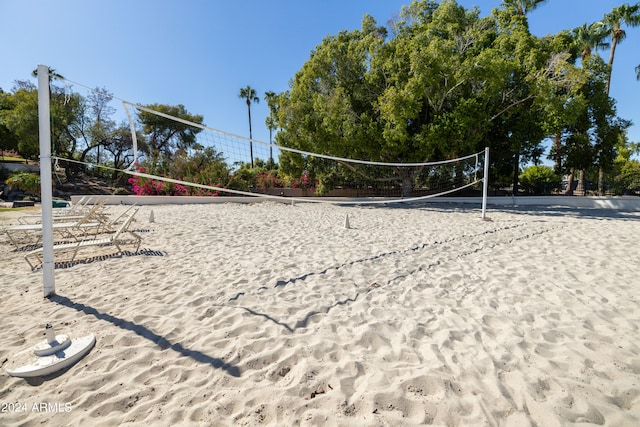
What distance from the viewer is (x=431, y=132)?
13.2 m

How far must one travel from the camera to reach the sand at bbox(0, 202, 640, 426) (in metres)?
1.85

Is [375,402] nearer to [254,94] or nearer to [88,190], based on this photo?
[88,190]

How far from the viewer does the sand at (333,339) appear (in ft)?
6.06

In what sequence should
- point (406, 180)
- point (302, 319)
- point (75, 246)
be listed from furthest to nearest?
point (406, 180), point (75, 246), point (302, 319)

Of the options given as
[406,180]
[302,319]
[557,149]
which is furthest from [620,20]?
[302,319]

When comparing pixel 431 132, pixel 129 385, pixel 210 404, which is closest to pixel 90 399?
pixel 129 385

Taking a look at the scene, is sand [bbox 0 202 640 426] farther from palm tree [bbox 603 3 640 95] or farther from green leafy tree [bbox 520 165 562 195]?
palm tree [bbox 603 3 640 95]

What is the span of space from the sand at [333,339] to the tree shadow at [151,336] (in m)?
0.02

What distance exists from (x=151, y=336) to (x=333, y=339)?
1580 millimetres

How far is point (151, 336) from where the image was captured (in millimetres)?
2621

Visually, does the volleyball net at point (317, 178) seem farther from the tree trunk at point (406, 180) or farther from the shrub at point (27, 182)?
the shrub at point (27, 182)

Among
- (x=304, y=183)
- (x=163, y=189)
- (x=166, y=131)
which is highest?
(x=166, y=131)

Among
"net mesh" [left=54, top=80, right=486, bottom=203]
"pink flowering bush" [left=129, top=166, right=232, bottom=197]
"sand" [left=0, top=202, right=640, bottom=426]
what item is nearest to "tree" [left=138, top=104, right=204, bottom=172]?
"net mesh" [left=54, top=80, right=486, bottom=203]

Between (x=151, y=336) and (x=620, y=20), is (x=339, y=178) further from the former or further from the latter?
(x=620, y=20)
